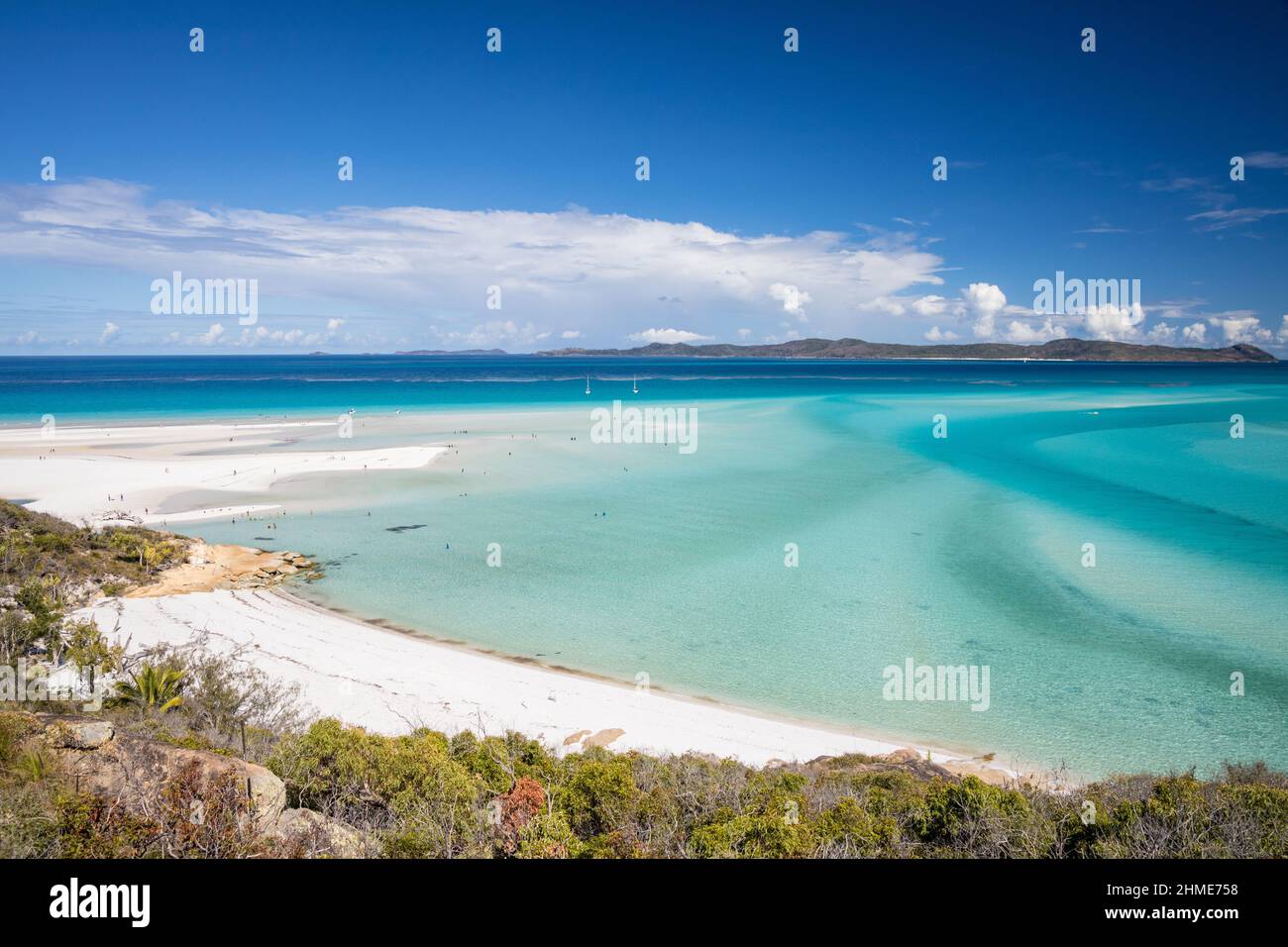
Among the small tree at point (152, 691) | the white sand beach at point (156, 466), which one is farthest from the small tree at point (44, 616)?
the white sand beach at point (156, 466)

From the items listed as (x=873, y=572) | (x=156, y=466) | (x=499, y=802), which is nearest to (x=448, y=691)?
(x=499, y=802)

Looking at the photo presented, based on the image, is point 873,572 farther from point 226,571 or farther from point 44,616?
point 44,616

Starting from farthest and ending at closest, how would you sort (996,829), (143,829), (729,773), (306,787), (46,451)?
(46,451) < (729,773) < (306,787) < (996,829) < (143,829)

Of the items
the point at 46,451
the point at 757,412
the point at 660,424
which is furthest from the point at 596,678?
the point at 757,412

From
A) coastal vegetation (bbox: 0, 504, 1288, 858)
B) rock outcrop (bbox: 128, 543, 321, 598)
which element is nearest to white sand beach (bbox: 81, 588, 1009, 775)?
rock outcrop (bbox: 128, 543, 321, 598)

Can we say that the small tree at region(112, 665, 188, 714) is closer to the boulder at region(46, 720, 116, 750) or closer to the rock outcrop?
the boulder at region(46, 720, 116, 750)

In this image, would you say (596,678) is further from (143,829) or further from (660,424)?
(660,424)
